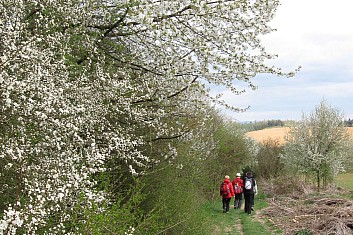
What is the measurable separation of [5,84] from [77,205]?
1.43m

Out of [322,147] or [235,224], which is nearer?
[235,224]

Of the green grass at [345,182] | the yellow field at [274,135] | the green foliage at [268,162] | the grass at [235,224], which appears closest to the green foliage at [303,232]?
the grass at [235,224]

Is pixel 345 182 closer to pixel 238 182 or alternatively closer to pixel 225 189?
pixel 238 182

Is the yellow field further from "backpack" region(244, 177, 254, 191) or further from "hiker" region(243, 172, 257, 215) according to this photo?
"backpack" region(244, 177, 254, 191)

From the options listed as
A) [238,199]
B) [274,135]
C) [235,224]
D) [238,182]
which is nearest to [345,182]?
[274,135]

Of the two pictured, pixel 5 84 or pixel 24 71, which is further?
pixel 24 71

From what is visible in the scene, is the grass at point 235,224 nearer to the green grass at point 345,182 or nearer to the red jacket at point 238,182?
the red jacket at point 238,182

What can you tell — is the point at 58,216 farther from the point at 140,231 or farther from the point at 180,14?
the point at 180,14

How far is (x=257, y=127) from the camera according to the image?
280 ft

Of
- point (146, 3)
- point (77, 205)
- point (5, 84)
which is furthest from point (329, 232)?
point (5, 84)

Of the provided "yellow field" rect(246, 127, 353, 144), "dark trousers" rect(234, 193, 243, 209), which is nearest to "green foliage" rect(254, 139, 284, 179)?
"yellow field" rect(246, 127, 353, 144)

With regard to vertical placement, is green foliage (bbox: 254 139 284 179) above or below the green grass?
above

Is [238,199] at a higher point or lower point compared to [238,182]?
lower

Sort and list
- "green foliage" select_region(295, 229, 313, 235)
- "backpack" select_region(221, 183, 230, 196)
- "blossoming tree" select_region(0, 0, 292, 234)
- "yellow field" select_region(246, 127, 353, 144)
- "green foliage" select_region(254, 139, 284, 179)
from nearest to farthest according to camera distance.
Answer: "blossoming tree" select_region(0, 0, 292, 234) < "green foliage" select_region(295, 229, 313, 235) < "backpack" select_region(221, 183, 230, 196) < "green foliage" select_region(254, 139, 284, 179) < "yellow field" select_region(246, 127, 353, 144)
